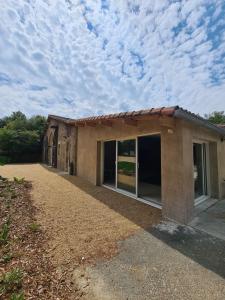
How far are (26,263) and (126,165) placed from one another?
5.46 metres

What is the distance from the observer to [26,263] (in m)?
3.26

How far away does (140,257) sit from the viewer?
3.53 m

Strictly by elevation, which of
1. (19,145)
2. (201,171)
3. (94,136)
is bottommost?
(201,171)

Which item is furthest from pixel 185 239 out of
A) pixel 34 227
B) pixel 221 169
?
pixel 221 169

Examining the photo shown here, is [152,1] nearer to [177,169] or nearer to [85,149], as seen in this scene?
[177,169]

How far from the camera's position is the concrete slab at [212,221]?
4.64 metres

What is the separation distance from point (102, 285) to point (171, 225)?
2825 mm

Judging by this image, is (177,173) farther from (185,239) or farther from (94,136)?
(94,136)

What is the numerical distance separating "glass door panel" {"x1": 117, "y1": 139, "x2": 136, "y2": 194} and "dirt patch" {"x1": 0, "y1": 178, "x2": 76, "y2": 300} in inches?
158

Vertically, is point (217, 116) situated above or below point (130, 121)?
above

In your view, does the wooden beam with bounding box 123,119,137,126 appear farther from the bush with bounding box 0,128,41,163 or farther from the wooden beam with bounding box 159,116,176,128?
the bush with bounding box 0,128,41,163

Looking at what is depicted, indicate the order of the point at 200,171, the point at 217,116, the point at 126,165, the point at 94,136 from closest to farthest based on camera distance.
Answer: the point at 200,171 → the point at 126,165 → the point at 94,136 → the point at 217,116

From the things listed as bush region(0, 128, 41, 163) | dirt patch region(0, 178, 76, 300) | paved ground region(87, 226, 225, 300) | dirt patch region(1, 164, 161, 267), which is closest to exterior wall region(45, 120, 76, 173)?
dirt patch region(1, 164, 161, 267)

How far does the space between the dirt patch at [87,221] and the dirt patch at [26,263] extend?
0.82ft
